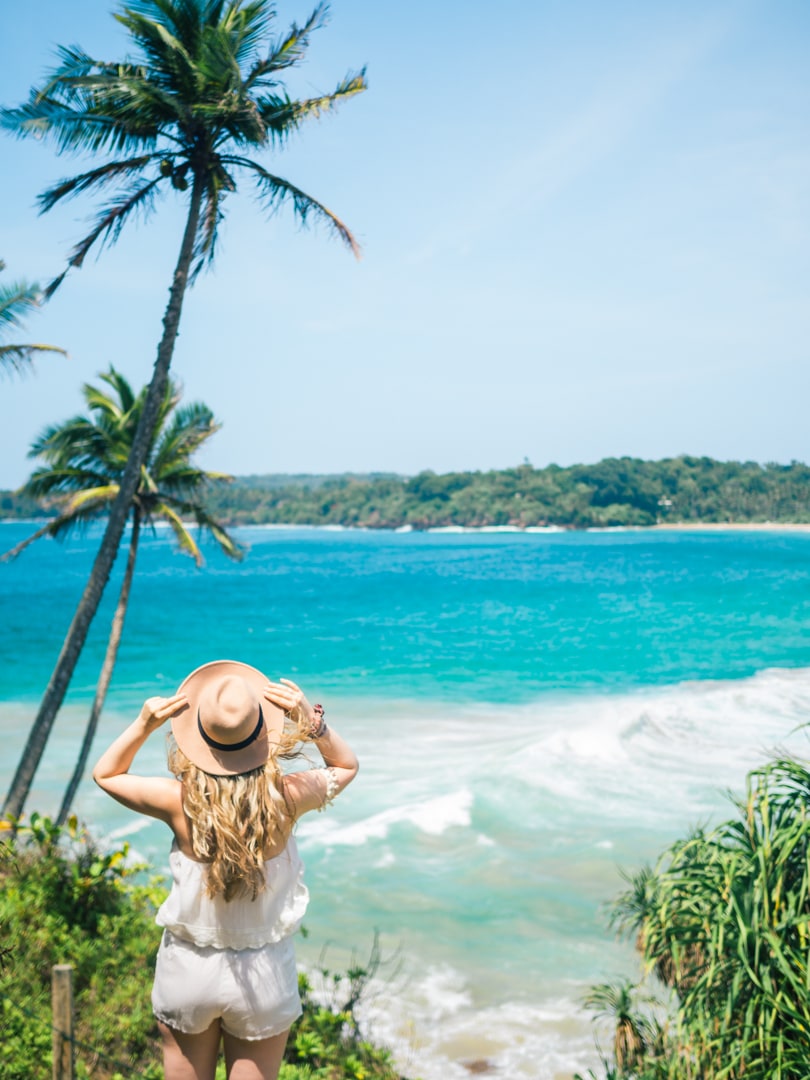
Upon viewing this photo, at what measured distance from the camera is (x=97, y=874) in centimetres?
693

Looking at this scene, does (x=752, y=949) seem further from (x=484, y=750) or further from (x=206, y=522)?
(x=484, y=750)

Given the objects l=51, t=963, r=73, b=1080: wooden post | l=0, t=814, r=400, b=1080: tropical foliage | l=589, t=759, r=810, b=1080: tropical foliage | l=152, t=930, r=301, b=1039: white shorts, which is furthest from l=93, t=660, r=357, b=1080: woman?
l=589, t=759, r=810, b=1080: tropical foliage

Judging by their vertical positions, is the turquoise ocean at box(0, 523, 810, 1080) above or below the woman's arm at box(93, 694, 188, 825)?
below

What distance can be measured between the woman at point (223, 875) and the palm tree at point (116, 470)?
1211 cm

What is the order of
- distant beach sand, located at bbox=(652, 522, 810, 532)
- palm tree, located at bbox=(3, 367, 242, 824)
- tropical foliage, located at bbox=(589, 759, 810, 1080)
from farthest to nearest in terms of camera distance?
distant beach sand, located at bbox=(652, 522, 810, 532), palm tree, located at bbox=(3, 367, 242, 824), tropical foliage, located at bbox=(589, 759, 810, 1080)

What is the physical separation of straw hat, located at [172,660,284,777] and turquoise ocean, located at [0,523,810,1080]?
21.0 ft

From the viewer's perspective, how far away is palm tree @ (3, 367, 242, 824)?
14.5 m

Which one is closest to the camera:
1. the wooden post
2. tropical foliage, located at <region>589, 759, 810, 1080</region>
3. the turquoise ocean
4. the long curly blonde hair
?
the long curly blonde hair

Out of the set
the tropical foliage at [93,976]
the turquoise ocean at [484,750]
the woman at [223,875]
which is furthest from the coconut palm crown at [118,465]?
the woman at [223,875]

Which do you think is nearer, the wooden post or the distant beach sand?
the wooden post

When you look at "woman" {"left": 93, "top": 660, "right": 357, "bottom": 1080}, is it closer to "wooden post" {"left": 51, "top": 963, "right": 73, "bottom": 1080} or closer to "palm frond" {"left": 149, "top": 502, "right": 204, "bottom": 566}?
"wooden post" {"left": 51, "top": 963, "right": 73, "bottom": 1080}

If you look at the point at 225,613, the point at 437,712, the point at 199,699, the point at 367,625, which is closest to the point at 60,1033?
the point at 199,699

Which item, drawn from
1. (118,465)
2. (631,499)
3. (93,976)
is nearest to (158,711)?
(93,976)

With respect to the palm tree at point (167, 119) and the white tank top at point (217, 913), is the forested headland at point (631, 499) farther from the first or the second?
the white tank top at point (217, 913)
